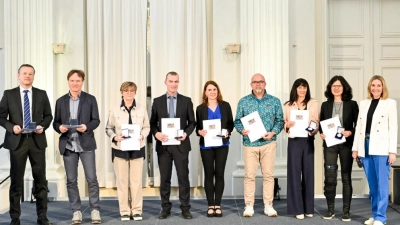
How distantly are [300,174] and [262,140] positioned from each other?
0.59 metres

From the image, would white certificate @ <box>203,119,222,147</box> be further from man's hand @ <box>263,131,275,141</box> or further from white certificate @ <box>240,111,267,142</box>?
man's hand @ <box>263,131,275,141</box>

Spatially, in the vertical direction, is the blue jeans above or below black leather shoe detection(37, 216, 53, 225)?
above

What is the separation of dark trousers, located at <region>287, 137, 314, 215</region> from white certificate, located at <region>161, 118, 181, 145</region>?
1360mm

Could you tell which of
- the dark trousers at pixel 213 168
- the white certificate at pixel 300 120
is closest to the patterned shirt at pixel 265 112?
the white certificate at pixel 300 120

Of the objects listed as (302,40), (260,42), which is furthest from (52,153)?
(302,40)

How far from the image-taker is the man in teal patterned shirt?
616 cm

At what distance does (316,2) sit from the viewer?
7.83 meters

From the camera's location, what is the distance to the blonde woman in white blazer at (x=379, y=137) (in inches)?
218

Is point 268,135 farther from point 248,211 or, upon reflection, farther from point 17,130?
point 17,130

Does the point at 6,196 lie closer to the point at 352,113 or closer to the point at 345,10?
the point at 352,113

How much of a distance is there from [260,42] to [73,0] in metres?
2.85

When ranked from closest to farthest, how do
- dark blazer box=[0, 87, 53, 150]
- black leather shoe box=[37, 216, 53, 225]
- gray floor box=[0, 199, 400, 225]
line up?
dark blazer box=[0, 87, 53, 150], black leather shoe box=[37, 216, 53, 225], gray floor box=[0, 199, 400, 225]

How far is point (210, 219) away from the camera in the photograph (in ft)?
20.0

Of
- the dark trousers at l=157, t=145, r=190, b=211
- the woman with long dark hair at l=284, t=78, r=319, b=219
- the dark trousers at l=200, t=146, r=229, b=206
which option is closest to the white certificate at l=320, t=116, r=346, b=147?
the woman with long dark hair at l=284, t=78, r=319, b=219
